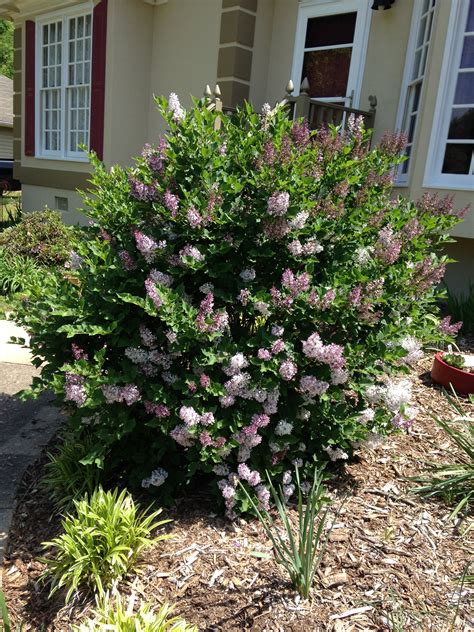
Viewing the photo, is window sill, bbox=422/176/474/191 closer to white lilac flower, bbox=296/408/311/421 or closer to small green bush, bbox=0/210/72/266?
white lilac flower, bbox=296/408/311/421

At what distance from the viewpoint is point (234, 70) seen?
23.5 feet

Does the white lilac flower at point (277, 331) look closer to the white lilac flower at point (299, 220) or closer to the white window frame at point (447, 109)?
the white lilac flower at point (299, 220)

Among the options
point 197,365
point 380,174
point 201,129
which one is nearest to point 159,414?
point 197,365

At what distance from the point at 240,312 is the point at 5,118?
24.5 m

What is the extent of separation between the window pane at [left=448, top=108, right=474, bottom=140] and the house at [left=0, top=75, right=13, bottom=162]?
2189cm

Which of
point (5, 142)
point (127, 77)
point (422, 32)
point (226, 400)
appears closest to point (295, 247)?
point (226, 400)

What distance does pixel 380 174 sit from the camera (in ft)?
8.80

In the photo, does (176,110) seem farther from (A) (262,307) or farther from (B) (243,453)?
(B) (243,453)

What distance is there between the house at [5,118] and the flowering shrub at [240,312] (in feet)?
77.1

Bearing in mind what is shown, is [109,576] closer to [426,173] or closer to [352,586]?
[352,586]

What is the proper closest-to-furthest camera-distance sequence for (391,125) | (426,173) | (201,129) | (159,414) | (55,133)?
(159,414)
(201,129)
(426,173)
(391,125)
(55,133)

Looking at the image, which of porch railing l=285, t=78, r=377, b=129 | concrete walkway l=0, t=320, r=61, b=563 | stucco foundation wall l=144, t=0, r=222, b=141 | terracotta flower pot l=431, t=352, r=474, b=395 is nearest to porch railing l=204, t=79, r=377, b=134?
porch railing l=285, t=78, r=377, b=129

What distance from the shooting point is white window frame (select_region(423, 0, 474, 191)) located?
511 centimetres

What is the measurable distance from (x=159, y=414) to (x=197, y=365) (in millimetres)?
269
